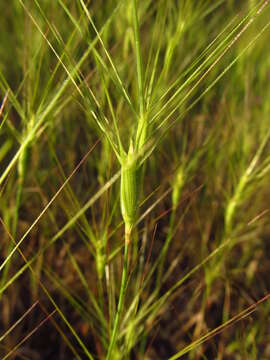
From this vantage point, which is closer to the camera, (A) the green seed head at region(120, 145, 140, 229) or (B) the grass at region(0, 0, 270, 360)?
(A) the green seed head at region(120, 145, 140, 229)

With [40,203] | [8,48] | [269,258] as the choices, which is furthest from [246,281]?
[8,48]

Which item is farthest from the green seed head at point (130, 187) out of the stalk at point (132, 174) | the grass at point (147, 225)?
the grass at point (147, 225)

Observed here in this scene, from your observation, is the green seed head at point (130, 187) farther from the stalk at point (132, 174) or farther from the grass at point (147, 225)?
the grass at point (147, 225)

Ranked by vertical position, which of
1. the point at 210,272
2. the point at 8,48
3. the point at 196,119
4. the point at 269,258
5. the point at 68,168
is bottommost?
the point at 269,258

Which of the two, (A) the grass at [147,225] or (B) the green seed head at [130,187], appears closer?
(B) the green seed head at [130,187]

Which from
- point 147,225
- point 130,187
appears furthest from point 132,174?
point 147,225

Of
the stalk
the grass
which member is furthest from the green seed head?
the grass

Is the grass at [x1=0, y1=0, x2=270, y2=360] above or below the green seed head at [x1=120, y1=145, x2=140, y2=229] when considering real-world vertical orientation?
below

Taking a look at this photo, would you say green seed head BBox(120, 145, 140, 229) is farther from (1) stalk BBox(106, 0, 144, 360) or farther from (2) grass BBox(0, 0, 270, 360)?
(2) grass BBox(0, 0, 270, 360)

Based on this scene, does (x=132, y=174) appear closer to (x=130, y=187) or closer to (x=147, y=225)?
(x=130, y=187)

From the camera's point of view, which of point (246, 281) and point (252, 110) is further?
point (252, 110)

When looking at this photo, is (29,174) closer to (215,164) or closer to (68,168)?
(68,168)
